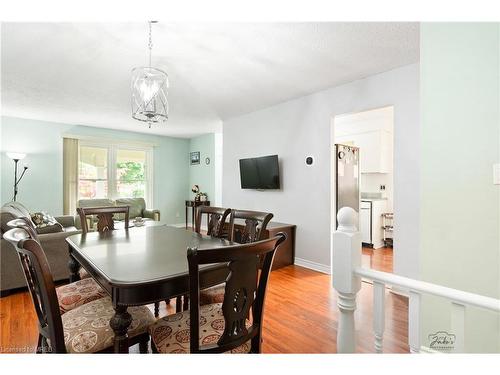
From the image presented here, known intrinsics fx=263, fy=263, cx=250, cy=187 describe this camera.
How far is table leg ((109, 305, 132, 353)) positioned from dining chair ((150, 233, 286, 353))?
138 millimetres

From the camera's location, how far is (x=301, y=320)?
229cm

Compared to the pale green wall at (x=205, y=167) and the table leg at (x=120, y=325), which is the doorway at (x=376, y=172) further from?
the table leg at (x=120, y=325)

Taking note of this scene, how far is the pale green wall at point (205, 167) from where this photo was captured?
661 centimetres

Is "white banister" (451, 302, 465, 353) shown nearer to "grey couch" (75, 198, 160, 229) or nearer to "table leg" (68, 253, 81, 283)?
"table leg" (68, 253, 81, 283)

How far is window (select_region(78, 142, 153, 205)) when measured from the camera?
584cm

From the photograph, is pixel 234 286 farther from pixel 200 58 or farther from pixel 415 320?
pixel 200 58

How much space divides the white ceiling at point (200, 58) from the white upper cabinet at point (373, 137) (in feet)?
6.47

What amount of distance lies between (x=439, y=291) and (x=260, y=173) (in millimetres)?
3615

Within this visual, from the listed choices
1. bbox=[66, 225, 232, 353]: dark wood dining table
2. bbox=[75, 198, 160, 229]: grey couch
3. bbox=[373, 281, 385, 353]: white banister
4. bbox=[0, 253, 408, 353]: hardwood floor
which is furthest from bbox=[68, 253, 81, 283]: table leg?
bbox=[75, 198, 160, 229]: grey couch

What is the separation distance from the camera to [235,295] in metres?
1.08

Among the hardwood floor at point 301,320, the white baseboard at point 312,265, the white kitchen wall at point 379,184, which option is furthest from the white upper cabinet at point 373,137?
the hardwood floor at point 301,320

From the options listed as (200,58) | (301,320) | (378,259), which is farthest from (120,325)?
(378,259)
